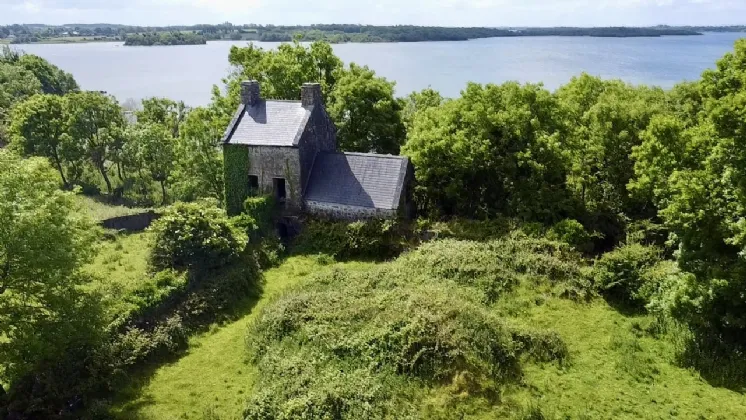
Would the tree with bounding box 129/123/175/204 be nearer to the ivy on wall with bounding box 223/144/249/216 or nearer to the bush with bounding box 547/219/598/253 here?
the ivy on wall with bounding box 223/144/249/216

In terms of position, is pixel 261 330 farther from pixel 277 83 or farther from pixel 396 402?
pixel 277 83

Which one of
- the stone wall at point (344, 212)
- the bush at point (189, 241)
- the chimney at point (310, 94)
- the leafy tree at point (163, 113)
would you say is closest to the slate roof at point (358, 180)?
the stone wall at point (344, 212)

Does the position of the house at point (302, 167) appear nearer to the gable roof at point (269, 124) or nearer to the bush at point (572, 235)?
the gable roof at point (269, 124)

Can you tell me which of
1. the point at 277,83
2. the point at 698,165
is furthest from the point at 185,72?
the point at 698,165

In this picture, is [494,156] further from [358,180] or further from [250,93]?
[250,93]

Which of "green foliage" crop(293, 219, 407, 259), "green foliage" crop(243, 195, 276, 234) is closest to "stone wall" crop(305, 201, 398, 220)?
"green foliage" crop(293, 219, 407, 259)

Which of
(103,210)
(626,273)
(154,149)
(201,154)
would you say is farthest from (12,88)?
(626,273)
